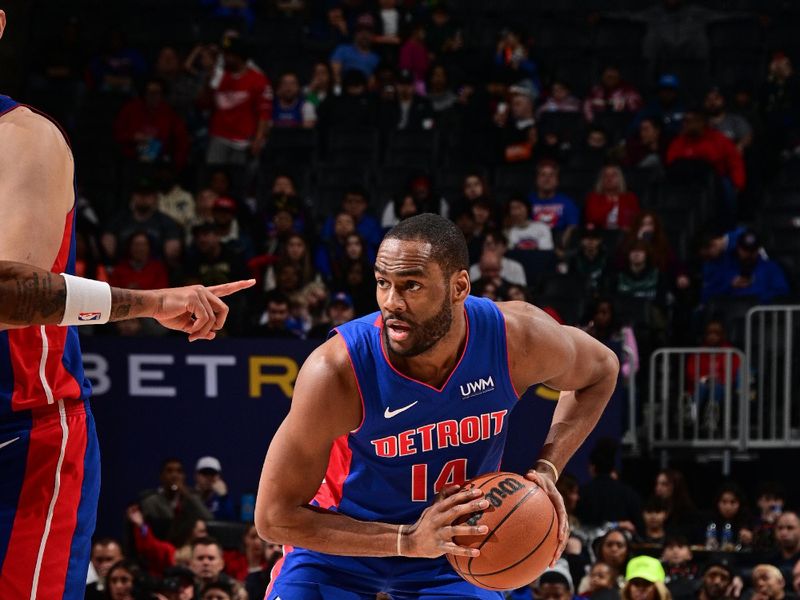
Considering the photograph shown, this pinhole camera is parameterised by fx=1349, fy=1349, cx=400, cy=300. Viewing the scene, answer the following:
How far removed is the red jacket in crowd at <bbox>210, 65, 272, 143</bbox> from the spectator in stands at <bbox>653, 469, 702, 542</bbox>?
626 centimetres

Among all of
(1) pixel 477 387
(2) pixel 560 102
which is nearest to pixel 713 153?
(2) pixel 560 102

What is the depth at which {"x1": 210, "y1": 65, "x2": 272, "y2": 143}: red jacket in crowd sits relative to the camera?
1471 cm

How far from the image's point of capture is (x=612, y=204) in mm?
13273

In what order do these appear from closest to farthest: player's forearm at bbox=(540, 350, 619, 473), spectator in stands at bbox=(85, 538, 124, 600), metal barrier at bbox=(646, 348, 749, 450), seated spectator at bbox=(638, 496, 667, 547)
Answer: player's forearm at bbox=(540, 350, 619, 473)
spectator in stands at bbox=(85, 538, 124, 600)
seated spectator at bbox=(638, 496, 667, 547)
metal barrier at bbox=(646, 348, 749, 450)

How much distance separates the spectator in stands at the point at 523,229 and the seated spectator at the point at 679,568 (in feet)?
12.0

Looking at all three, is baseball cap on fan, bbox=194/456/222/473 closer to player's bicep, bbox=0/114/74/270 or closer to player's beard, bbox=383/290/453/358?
player's beard, bbox=383/290/453/358

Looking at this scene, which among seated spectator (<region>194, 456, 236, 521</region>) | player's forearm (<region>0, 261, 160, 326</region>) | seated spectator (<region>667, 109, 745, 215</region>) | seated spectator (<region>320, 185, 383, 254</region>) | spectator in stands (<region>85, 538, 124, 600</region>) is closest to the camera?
player's forearm (<region>0, 261, 160, 326</region>)

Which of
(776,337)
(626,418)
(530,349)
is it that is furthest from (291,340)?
(530,349)

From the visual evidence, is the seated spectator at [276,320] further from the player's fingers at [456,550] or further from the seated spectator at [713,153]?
the player's fingers at [456,550]

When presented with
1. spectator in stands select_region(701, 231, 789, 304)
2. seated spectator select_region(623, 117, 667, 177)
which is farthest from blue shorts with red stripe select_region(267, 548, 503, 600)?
seated spectator select_region(623, 117, 667, 177)

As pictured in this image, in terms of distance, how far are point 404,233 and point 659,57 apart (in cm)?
1250

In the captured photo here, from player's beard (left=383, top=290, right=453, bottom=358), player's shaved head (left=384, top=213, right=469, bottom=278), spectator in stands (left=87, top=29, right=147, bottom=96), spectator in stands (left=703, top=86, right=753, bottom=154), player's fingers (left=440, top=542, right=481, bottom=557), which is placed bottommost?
player's fingers (left=440, top=542, right=481, bottom=557)

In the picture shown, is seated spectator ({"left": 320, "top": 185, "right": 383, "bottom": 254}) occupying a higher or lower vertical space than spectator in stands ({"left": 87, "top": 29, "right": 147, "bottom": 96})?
lower

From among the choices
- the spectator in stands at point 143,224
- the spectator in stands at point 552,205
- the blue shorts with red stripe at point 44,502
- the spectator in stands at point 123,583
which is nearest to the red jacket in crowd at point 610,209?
the spectator in stands at point 552,205
